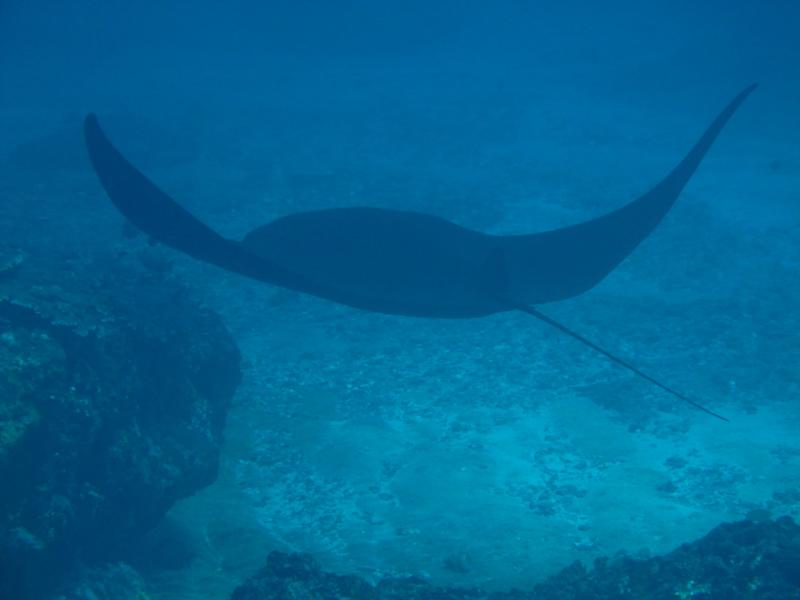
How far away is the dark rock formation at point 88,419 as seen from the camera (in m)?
5.94

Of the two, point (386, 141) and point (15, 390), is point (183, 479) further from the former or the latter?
point (386, 141)

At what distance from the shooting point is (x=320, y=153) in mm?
25328

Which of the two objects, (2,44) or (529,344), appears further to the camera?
(2,44)

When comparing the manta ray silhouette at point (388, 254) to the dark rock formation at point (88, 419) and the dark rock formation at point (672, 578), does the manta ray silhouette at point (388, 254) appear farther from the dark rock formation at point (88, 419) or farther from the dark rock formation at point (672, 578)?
the dark rock formation at point (88, 419)

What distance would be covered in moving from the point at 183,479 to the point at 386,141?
860 inches

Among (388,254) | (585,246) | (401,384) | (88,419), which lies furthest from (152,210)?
(401,384)

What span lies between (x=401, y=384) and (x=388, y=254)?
526cm

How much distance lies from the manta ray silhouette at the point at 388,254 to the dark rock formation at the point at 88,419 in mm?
2802

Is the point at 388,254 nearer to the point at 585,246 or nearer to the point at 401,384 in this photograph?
the point at 585,246

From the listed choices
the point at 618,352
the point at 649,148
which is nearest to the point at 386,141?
the point at 649,148

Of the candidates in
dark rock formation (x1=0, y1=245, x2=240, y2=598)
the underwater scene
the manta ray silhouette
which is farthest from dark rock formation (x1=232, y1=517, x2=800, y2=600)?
dark rock formation (x1=0, y1=245, x2=240, y2=598)

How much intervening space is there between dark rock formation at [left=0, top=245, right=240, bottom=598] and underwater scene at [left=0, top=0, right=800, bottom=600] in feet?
0.11

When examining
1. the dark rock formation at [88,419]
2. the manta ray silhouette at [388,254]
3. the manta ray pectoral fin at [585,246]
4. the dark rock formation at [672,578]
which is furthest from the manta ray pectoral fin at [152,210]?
the manta ray pectoral fin at [585,246]

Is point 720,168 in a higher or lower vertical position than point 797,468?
higher
